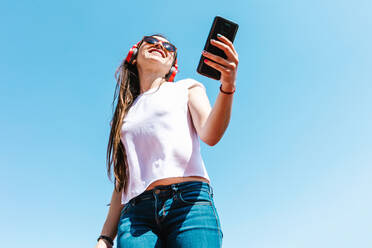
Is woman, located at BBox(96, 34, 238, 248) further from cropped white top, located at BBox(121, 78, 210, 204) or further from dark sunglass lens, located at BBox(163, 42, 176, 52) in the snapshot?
dark sunglass lens, located at BBox(163, 42, 176, 52)

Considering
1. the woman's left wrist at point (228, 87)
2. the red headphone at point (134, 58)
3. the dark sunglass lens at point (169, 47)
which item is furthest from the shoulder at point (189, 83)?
the woman's left wrist at point (228, 87)

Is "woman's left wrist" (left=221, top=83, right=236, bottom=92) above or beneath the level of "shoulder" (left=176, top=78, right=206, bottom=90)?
above

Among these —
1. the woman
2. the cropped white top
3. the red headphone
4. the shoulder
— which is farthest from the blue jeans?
the red headphone

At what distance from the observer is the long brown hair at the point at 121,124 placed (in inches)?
128

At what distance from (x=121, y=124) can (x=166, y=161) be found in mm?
831

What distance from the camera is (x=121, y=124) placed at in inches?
131

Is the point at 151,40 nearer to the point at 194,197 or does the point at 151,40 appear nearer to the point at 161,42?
the point at 161,42

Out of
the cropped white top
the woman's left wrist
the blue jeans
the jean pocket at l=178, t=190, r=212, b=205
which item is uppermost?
the woman's left wrist

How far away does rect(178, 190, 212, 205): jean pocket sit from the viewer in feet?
8.29

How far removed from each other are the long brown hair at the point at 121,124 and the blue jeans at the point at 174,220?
0.51 m

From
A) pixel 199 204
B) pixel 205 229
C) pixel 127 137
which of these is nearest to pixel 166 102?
pixel 127 137

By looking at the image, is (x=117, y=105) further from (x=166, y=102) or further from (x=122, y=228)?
(x=122, y=228)

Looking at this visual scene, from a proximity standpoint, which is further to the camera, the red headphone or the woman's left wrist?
the red headphone

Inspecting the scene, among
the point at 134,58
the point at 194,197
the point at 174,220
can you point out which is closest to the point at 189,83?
the point at 134,58
